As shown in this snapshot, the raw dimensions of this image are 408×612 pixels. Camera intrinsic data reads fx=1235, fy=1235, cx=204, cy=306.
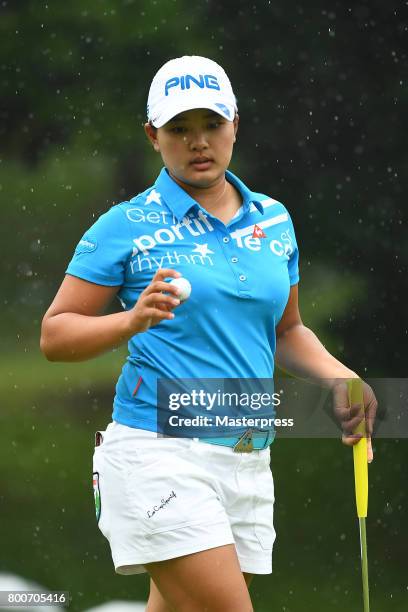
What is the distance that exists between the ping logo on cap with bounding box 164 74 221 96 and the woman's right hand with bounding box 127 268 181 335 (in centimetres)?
54

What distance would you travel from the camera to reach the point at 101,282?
2.70 m

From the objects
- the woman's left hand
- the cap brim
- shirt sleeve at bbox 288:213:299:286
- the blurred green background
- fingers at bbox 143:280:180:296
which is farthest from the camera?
the blurred green background

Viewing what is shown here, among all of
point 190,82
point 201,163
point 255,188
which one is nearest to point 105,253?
point 201,163

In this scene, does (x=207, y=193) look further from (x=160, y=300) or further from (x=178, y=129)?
(x=160, y=300)

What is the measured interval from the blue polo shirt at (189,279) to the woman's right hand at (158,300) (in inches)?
8.8

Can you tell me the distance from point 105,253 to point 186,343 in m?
0.26

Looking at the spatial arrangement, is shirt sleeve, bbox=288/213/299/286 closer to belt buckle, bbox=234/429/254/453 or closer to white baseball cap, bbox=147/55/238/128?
white baseball cap, bbox=147/55/238/128

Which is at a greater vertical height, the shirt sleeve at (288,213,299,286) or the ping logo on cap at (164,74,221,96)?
the ping logo on cap at (164,74,221,96)

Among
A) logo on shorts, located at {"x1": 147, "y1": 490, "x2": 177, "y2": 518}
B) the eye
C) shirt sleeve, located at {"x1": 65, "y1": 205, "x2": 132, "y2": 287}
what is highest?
the eye

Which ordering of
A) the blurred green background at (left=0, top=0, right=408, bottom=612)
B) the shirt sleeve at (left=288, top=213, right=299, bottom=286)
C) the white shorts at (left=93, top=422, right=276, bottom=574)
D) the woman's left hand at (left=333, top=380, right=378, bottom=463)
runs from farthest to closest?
the blurred green background at (left=0, top=0, right=408, bottom=612) → the shirt sleeve at (left=288, top=213, right=299, bottom=286) → the woman's left hand at (left=333, top=380, right=378, bottom=463) → the white shorts at (left=93, top=422, right=276, bottom=574)

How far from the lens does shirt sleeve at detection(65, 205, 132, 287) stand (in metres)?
2.69

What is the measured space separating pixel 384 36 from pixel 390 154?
2.09ft

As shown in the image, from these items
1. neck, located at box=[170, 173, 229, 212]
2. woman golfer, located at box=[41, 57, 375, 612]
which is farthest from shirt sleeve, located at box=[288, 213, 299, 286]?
neck, located at box=[170, 173, 229, 212]

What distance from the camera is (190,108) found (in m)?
2.72
